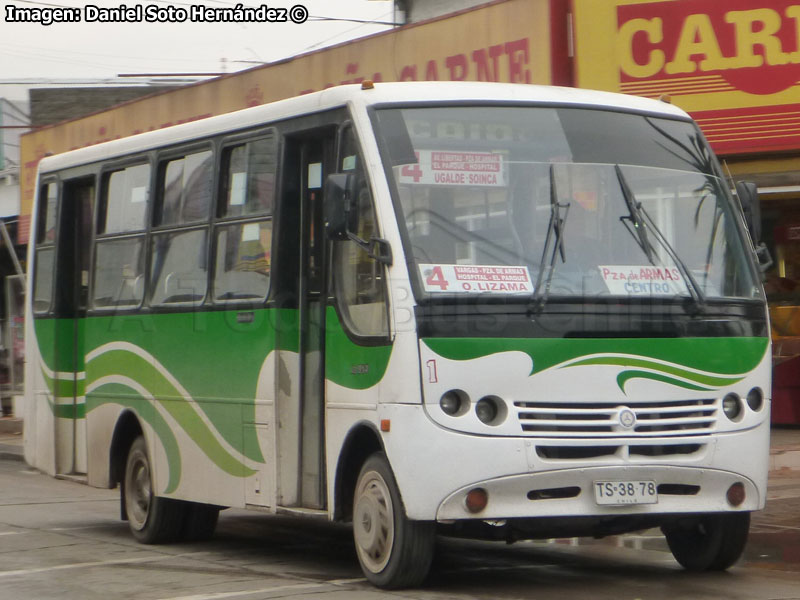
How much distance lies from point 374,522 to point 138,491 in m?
3.77

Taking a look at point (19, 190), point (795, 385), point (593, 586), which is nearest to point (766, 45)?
point (795, 385)

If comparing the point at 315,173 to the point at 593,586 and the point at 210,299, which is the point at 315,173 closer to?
the point at 210,299

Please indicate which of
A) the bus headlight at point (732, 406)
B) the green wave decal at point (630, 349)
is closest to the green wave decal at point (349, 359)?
the green wave decal at point (630, 349)

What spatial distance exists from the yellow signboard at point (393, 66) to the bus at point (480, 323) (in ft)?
25.6

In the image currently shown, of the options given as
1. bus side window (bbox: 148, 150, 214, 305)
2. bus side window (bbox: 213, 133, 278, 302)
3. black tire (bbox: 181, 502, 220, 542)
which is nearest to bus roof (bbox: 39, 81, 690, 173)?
bus side window (bbox: 213, 133, 278, 302)

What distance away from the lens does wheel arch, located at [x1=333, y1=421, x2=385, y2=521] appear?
8289 mm

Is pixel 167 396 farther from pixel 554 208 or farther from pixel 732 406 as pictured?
pixel 732 406

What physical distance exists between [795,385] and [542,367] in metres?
10.5

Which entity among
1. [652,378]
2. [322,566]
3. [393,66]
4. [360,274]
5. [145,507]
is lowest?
[322,566]

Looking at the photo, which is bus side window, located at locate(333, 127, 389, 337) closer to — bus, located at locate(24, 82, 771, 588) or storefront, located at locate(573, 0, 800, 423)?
bus, located at locate(24, 82, 771, 588)

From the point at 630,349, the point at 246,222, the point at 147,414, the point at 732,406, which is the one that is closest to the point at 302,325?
the point at 246,222

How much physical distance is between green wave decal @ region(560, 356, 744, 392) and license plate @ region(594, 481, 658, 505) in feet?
1.67

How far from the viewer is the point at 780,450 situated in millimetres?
15414

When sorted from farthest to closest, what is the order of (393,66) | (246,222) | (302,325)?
(393,66)
(246,222)
(302,325)
